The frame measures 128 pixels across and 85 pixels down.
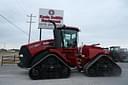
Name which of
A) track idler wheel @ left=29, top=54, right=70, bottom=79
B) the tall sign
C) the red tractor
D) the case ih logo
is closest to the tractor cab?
the red tractor

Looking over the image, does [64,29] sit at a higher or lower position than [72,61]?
higher

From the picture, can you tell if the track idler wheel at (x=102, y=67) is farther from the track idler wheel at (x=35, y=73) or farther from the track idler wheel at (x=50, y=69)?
the track idler wheel at (x=35, y=73)

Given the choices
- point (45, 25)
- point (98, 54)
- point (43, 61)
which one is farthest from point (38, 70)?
point (45, 25)

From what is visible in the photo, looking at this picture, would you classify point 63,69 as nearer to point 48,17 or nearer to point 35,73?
point 35,73

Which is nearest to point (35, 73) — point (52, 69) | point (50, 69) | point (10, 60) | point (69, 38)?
point (50, 69)

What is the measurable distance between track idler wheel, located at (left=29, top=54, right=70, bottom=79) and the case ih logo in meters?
25.7

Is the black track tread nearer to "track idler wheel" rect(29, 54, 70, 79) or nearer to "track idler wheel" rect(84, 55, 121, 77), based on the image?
"track idler wheel" rect(29, 54, 70, 79)

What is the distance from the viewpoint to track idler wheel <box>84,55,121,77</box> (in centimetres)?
1835

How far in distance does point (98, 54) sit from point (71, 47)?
1823 mm

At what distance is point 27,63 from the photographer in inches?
715

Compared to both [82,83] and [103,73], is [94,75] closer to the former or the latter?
[103,73]

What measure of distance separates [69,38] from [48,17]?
26616 mm

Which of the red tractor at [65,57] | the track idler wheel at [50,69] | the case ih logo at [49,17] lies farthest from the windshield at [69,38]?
the case ih logo at [49,17]

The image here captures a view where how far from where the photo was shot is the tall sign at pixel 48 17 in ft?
143
